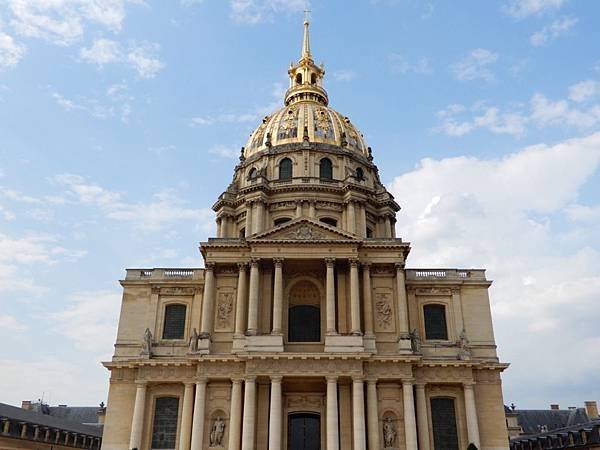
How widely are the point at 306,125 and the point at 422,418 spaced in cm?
2872

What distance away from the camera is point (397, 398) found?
3647cm

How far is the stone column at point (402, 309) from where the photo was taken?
37.2m

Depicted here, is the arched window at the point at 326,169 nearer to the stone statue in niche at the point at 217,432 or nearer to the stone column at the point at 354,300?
the stone column at the point at 354,300

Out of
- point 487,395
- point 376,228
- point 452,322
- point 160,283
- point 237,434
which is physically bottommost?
point 237,434

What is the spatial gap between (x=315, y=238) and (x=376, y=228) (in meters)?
13.8

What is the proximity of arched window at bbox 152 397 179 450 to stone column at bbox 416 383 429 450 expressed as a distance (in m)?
14.7

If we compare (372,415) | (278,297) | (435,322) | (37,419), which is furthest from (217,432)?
(37,419)

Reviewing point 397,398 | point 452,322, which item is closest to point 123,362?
point 397,398

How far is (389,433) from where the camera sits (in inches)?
1399

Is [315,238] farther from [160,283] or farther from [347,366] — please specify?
[160,283]

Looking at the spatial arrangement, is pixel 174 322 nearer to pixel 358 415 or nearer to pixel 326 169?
pixel 358 415

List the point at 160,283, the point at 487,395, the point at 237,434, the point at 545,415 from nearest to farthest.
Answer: the point at 237,434 → the point at 487,395 → the point at 160,283 → the point at 545,415

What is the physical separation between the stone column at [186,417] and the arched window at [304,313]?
22.9 feet

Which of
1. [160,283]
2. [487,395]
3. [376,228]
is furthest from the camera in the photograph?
[376,228]
